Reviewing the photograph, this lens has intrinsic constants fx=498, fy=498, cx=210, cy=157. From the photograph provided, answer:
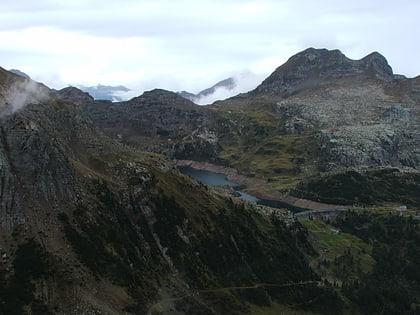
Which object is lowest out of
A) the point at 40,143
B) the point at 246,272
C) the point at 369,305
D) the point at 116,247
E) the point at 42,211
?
the point at 369,305

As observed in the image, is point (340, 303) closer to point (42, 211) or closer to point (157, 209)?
point (157, 209)

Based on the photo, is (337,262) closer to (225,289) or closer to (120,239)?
(225,289)

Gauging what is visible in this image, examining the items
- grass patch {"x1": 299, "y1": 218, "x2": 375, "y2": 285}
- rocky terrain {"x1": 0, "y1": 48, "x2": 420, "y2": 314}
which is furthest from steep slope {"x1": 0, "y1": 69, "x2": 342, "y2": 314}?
grass patch {"x1": 299, "y1": 218, "x2": 375, "y2": 285}

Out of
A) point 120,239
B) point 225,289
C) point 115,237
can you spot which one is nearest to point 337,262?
point 225,289

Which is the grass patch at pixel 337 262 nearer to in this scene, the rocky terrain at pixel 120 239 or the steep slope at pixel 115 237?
the rocky terrain at pixel 120 239

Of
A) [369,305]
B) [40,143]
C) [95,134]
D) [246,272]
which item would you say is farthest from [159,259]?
[369,305]

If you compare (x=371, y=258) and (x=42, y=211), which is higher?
(x=42, y=211)

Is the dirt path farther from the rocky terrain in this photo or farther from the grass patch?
the grass patch

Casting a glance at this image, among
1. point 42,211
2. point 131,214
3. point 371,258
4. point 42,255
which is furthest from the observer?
point 371,258

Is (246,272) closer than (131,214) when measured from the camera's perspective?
No
